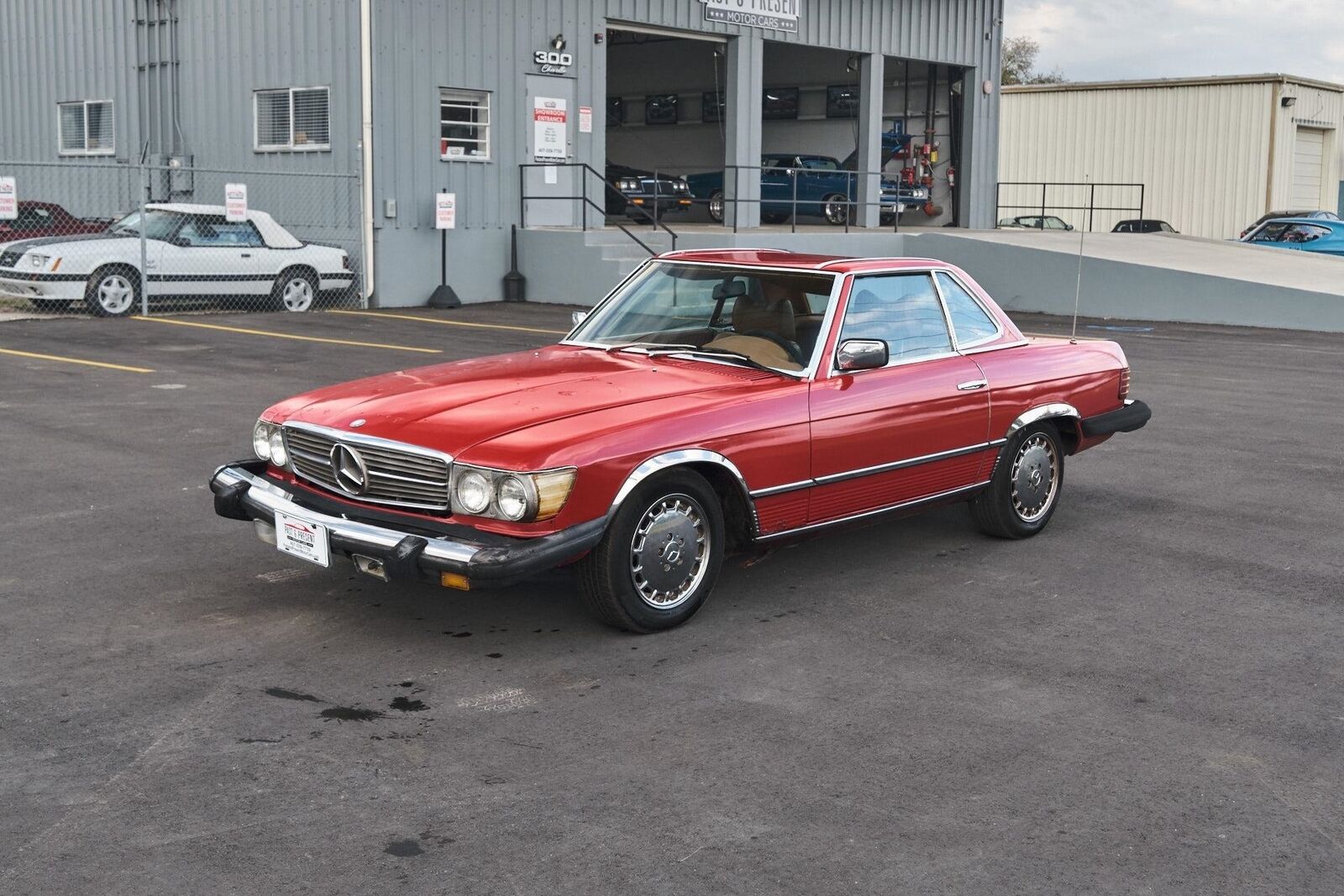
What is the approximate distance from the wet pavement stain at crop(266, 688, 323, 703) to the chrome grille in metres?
0.83

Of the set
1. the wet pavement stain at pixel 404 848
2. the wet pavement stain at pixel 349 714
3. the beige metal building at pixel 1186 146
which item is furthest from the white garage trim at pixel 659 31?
the wet pavement stain at pixel 404 848

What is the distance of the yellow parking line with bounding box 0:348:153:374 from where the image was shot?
13711 millimetres

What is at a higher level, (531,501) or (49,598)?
(531,501)

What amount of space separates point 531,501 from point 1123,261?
20121 mm

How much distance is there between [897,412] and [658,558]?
1514 mm

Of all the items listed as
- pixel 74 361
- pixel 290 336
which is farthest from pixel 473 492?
pixel 290 336

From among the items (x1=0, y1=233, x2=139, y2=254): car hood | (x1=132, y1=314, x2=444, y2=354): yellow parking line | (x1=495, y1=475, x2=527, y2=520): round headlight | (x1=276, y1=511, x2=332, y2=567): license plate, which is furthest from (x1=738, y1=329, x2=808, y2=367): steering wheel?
(x1=0, y1=233, x2=139, y2=254): car hood

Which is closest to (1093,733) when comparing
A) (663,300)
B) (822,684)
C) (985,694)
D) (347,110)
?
(985,694)

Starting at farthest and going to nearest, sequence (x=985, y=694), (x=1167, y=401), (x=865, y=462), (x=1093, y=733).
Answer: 1. (x=1167, y=401)
2. (x=865, y=462)
3. (x=985, y=694)
4. (x=1093, y=733)

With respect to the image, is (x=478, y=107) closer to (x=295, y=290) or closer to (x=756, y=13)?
(x=295, y=290)

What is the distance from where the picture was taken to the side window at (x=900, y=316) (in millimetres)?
6734

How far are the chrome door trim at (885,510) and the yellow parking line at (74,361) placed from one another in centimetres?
903

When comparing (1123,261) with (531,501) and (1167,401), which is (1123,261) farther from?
(531,501)

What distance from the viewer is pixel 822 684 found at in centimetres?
521
